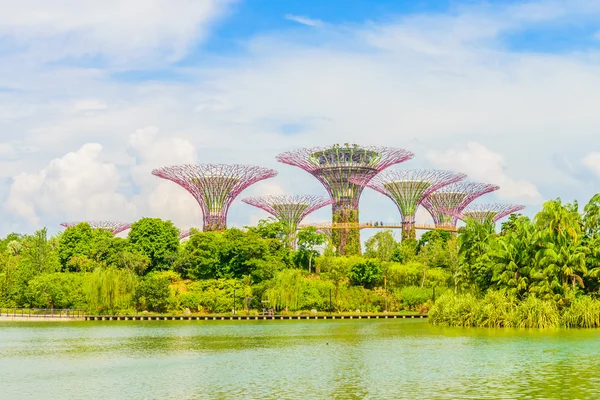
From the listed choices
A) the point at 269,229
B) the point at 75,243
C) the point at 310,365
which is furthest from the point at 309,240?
the point at 310,365

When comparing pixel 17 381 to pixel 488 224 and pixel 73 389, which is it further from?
pixel 488 224

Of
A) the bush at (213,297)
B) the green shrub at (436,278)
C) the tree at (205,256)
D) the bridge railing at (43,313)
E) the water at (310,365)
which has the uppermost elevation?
the tree at (205,256)

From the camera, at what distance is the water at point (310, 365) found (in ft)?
68.2

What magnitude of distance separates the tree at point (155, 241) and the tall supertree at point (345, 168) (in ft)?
46.1

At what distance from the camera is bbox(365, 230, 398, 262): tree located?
250 ft

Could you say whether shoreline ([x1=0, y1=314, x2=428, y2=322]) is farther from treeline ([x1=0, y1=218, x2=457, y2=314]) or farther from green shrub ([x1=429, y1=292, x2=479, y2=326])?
green shrub ([x1=429, y1=292, x2=479, y2=326])

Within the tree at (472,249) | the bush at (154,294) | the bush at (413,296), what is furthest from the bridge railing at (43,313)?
the tree at (472,249)

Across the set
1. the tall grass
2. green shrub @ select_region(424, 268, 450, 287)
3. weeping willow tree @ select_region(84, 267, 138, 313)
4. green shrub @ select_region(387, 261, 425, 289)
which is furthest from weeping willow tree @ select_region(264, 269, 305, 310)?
the tall grass

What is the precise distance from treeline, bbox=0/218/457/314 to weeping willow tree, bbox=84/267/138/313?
0.28 ft

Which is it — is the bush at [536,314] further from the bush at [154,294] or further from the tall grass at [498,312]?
the bush at [154,294]

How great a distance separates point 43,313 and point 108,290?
6.33 metres

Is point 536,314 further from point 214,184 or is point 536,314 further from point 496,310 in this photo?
point 214,184

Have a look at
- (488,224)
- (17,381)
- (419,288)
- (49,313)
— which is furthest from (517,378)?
(49,313)

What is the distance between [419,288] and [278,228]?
57.7 ft
